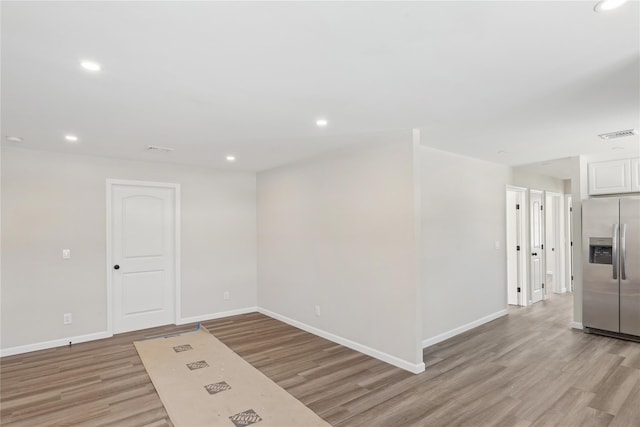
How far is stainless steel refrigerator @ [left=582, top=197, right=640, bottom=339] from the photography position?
4.39 meters

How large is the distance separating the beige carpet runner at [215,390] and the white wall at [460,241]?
2.09 m

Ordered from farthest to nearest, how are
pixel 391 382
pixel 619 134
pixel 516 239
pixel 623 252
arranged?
pixel 516 239 < pixel 623 252 < pixel 619 134 < pixel 391 382

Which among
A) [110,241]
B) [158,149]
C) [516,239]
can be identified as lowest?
[516,239]

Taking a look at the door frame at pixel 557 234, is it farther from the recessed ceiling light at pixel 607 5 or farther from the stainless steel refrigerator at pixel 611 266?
the recessed ceiling light at pixel 607 5

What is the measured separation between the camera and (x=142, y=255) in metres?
5.09

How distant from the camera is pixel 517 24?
5.45ft

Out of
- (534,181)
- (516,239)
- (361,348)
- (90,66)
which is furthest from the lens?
(534,181)

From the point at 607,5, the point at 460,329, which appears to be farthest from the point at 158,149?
the point at 460,329

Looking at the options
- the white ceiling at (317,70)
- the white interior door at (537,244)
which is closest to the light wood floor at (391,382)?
the white interior door at (537,244)

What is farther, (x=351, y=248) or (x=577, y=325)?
(x=577, y=325)

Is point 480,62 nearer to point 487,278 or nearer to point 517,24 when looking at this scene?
point 517,24

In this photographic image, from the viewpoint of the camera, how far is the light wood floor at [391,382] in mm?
2721

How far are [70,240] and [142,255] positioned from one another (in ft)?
3.05

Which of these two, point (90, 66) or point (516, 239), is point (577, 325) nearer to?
point (516, 239)
